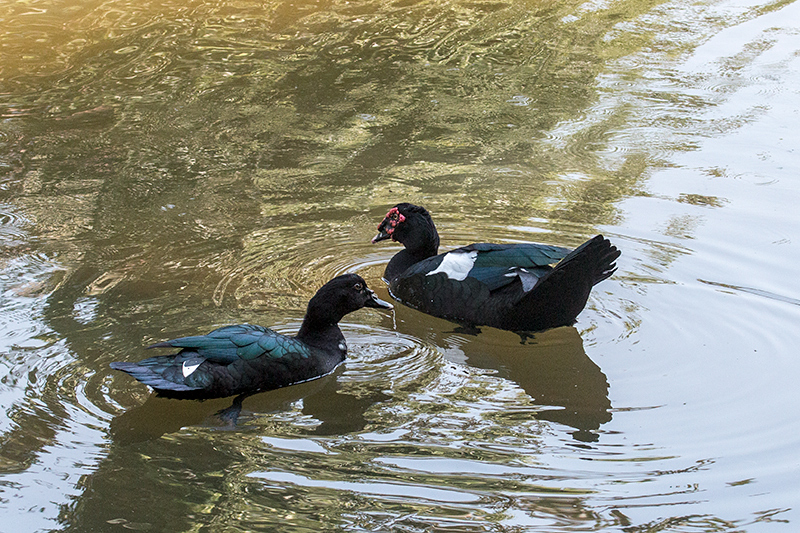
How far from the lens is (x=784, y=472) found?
441 cm

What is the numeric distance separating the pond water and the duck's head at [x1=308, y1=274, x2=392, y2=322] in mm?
326

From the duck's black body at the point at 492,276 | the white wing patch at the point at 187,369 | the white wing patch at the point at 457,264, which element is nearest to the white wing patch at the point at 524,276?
the duck's black body at the point at 492,276

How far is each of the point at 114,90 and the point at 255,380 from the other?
644 centimetres

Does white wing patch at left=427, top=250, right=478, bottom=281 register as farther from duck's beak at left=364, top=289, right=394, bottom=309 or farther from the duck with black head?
the duck with black head

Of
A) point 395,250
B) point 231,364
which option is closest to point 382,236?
point 395,250

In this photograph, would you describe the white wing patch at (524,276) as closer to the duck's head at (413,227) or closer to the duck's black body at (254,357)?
the duck's head at (413,227)

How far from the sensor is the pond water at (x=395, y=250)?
4.29 meters

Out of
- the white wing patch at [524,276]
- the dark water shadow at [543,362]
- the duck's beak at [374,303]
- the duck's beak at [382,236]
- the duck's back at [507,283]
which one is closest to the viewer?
the dark water shadow at [543,362]

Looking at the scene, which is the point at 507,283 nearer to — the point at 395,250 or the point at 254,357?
the point at 395,250

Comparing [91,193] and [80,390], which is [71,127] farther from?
[80,390]

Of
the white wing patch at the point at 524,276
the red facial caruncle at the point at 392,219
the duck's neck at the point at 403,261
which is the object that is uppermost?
the red facial caruncle at the point at 392,219

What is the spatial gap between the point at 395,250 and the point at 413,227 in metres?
0.78

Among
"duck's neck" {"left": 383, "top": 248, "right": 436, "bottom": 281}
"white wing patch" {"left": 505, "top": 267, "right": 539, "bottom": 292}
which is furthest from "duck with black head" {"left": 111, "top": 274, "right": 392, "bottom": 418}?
"duck's neck" {"left": 383, "top": 248, "right": 436, "bottom": 281}

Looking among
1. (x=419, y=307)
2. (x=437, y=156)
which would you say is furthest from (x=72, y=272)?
(x=437, y=156)
